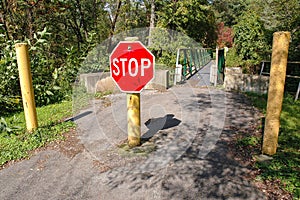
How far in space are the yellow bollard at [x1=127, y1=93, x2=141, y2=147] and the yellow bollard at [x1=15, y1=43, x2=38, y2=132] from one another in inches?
76.6

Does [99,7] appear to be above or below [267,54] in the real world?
above

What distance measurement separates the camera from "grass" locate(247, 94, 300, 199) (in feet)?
9.14

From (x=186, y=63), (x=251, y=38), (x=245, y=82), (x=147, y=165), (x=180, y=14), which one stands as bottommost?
(x=147, y=165)

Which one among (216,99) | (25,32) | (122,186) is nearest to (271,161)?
(122,186)

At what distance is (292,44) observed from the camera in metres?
8.73

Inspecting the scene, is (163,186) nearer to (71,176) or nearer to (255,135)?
(71,176)

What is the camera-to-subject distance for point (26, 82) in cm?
427

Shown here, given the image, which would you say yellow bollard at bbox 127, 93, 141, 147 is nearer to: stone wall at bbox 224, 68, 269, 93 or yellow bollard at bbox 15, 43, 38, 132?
yellow bollard at bbox 15, 43, 38, 132

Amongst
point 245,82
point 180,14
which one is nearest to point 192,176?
point 245,82

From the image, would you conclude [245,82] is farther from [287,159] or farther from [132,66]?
[132,66]

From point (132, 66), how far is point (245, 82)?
245 inches

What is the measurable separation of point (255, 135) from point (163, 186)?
231 centimetres

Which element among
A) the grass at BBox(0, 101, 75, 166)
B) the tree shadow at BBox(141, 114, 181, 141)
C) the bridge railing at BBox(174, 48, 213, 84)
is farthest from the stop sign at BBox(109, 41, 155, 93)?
the bridge railing at BBox(174, 48, 213, 84)

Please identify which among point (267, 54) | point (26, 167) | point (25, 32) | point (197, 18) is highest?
point (197, 18)
